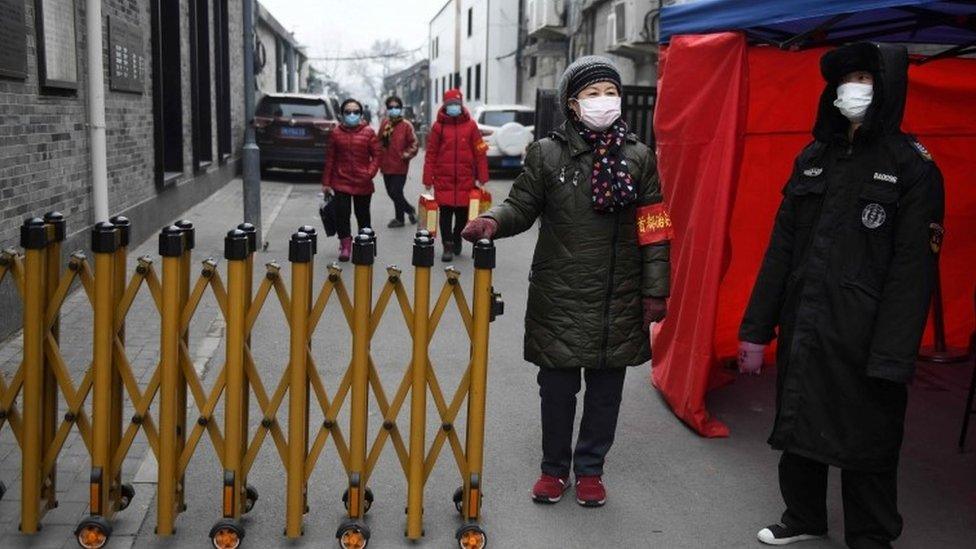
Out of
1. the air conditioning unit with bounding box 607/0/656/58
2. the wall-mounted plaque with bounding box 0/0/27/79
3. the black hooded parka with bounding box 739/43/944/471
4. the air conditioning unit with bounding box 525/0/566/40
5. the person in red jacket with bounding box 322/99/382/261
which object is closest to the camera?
the black hooded parka with bounding box 739/43/944/471

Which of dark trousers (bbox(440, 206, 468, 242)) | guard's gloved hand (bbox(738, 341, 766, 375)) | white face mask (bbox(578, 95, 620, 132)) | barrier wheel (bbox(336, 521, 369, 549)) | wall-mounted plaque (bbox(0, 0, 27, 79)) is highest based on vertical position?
wall-mounted plaque (bbox(0, 0, 27, 79))

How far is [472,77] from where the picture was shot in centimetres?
4441

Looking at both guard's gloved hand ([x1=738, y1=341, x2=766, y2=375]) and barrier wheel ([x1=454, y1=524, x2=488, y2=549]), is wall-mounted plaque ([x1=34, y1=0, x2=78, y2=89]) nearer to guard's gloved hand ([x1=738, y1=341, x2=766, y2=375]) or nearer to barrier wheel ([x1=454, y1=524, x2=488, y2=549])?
barrier wheel ([x1=454, y1=524, x2=488, y2=549])

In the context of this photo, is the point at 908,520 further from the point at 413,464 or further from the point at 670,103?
the point at 670,103

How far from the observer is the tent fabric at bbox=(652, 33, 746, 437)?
5.21 m

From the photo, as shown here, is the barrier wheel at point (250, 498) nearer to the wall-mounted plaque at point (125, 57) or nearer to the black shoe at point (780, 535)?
the black shoe at point (780, 535)

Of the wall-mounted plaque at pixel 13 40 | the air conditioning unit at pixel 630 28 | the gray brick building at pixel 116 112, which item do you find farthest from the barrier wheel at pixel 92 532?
the air conditioning unit at pixel 630 28

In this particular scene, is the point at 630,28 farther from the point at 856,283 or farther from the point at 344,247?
the point at 856,283

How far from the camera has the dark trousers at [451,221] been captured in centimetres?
1059

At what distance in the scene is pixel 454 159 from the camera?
10.4 m

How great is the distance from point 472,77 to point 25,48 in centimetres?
3829

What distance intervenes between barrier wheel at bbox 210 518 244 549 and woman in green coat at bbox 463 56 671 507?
4.55ft

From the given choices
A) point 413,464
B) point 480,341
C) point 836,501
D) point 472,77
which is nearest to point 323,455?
point 413,464

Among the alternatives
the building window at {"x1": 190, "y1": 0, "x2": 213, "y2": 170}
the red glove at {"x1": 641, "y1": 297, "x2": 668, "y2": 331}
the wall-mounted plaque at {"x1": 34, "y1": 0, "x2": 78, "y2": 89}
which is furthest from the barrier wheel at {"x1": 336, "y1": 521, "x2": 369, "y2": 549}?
the building window at {"x1": 190, "y1": 0, "x2": 213, "y2": 170}
